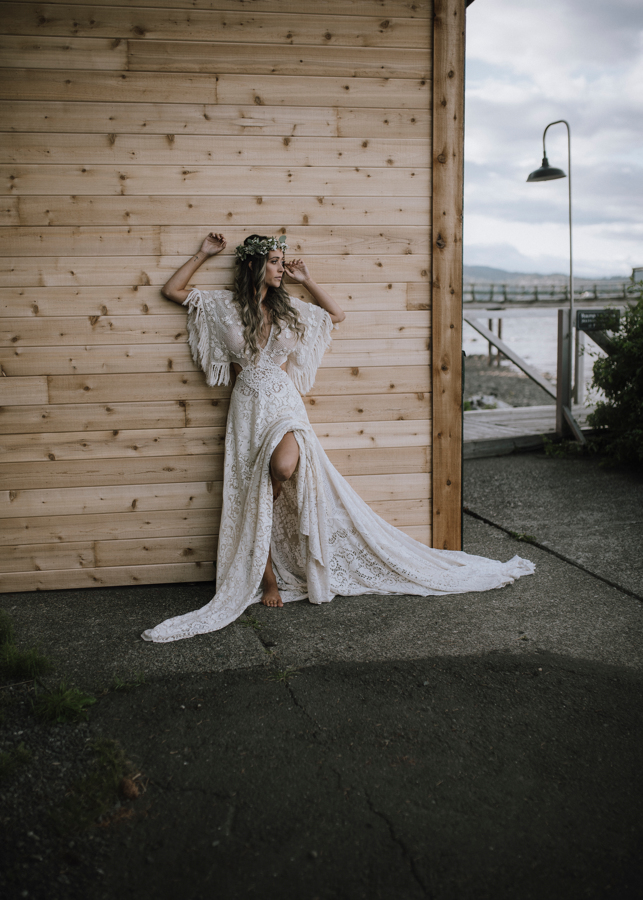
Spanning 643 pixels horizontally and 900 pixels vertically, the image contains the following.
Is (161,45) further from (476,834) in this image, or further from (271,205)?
(476,834)

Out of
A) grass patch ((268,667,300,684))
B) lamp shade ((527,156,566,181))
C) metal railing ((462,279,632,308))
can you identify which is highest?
metal railing ((462,279,632,308))

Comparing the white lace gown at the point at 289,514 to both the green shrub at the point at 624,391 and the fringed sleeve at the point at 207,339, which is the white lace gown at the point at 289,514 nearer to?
the fringed sleeve at the point at 207,339

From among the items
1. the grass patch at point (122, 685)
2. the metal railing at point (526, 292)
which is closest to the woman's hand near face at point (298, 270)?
the grass patch at point (122, 685)

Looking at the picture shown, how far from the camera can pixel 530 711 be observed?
2.49m

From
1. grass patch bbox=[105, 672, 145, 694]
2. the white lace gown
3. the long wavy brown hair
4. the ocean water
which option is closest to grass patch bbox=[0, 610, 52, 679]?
grass patch bbox=[105, 672, 145, 694]

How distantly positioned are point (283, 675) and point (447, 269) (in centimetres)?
247

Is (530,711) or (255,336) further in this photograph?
(255,336)

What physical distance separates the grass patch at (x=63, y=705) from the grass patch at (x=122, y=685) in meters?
0.12

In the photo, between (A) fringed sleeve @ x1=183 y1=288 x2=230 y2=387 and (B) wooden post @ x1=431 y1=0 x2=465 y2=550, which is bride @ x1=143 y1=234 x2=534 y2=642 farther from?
(B) wooden post @ x1=431 y1=0 x2=465 y2=550

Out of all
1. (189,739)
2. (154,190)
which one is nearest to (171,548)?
(189,739)

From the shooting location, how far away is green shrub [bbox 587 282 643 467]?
248 inches

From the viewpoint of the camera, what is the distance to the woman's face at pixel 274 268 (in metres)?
3.47

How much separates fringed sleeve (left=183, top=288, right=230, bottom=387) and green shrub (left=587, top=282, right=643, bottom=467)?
4.35m

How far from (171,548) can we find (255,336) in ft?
4.41
